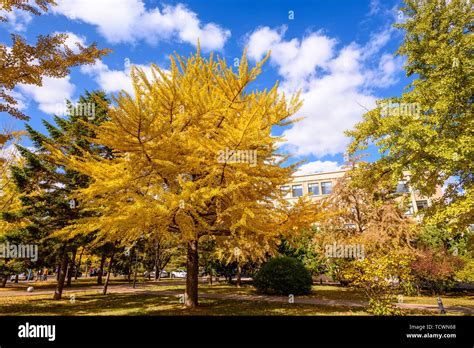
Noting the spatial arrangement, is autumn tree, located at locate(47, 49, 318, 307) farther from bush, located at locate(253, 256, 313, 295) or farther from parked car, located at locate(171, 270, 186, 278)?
parked car, located at locate(171, 270, 186, 278)

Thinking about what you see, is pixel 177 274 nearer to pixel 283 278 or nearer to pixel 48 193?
pixel 283 278

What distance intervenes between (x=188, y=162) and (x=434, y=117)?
9.25 m

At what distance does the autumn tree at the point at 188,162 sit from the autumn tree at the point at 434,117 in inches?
195

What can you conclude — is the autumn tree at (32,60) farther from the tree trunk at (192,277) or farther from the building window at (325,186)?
the building window at (325,186)

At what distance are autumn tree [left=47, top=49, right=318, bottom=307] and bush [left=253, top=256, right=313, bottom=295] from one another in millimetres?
9407

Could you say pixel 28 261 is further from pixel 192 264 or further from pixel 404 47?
pixel 404 47

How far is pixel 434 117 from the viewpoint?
10.2m

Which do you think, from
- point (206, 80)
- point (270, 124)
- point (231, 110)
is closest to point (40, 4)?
point (206, 80)

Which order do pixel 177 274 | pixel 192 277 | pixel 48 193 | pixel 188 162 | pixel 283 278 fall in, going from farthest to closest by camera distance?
pixel 177 274, pixel 283 278, pixel 48 193, pixel 192 277, pixel 188 162

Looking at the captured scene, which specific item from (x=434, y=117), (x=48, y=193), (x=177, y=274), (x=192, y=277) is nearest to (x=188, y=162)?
→ (x=192, y=277)

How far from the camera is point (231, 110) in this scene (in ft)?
32.3
